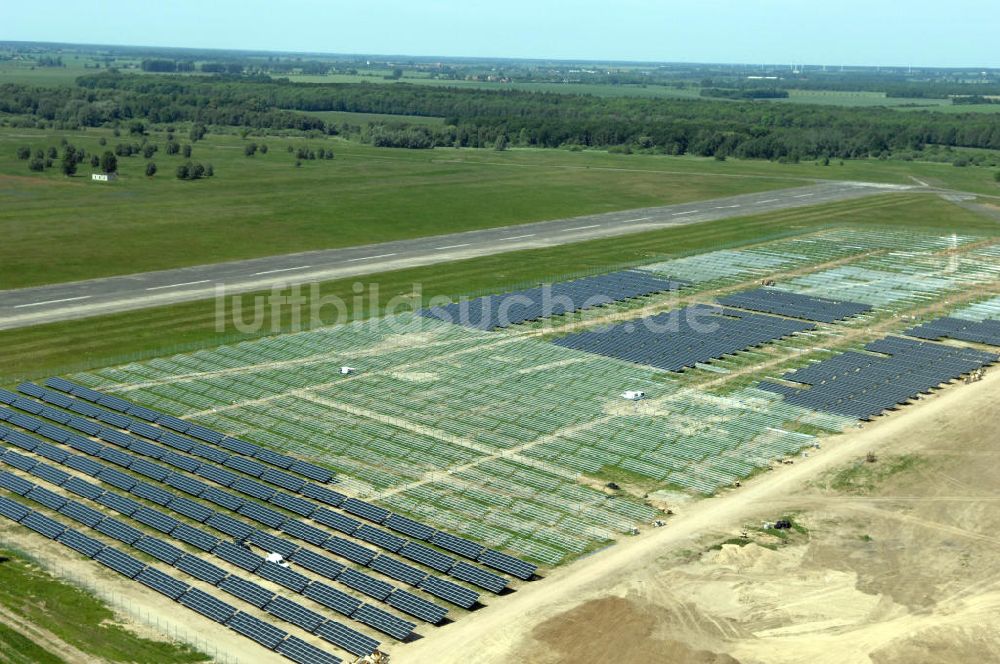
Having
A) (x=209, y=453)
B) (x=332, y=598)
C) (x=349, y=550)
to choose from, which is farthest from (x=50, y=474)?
(x=332, y=598)

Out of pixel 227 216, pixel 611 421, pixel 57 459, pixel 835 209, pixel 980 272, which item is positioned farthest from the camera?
pixel 835 209

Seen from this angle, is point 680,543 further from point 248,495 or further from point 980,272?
point 980,272

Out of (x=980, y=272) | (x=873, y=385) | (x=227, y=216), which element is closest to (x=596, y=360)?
(x=873, y=385)

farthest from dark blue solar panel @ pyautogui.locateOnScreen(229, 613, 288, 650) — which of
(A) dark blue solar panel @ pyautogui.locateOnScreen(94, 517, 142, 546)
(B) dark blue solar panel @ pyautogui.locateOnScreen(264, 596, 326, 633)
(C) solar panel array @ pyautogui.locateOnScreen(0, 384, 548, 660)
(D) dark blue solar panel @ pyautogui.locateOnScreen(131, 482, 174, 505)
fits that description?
(D) dark blue solar panel @ pyautogui.locateOnScreen(131, 482, 174, 505)

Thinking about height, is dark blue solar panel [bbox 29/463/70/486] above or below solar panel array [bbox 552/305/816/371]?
below

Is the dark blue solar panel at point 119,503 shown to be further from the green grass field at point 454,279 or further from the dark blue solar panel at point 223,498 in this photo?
the green grass field at point 454,279

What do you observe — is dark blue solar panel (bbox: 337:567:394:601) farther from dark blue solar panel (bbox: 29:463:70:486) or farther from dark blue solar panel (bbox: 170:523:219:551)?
dark blue solar panel (bbox: 29:463:70:486)
